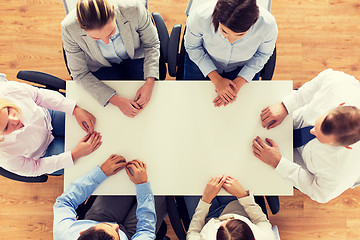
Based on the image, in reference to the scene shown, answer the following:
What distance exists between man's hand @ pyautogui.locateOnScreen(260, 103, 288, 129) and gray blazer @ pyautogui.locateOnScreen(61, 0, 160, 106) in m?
0.57

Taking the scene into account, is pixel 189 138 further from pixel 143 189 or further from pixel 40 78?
pixel 40 78

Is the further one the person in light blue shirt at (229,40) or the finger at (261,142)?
the finger at (261,142)

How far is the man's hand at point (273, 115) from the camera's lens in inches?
54.0

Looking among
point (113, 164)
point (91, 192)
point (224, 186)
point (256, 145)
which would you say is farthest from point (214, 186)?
point (91, 192)

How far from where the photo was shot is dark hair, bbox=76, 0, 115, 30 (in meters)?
1.14

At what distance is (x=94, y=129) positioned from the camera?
1431mm

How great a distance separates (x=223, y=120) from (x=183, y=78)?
449 mm

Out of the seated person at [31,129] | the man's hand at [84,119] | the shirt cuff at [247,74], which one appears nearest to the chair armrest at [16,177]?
the seated person at [31,129]

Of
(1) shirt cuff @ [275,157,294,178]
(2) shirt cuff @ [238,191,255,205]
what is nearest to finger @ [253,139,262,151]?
(1) shirt cuff @ [275,157,294,178]

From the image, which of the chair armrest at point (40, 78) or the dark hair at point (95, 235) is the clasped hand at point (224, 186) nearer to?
the dark hair at point (95, 235)

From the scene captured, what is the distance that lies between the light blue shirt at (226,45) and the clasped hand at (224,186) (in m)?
0.50

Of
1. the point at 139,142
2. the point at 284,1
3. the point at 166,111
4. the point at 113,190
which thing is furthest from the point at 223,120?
the point at 284,1

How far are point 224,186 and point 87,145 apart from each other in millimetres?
668

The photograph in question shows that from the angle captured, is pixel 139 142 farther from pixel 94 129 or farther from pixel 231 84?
pixel 231 84
